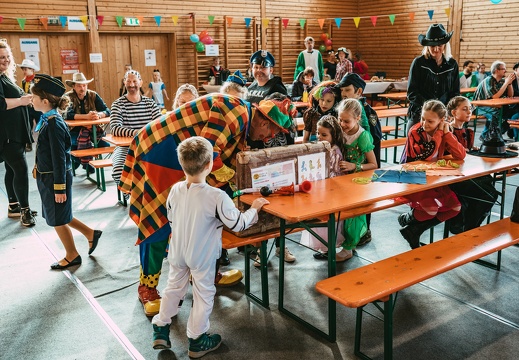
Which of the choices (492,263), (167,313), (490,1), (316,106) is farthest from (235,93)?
(490,1)

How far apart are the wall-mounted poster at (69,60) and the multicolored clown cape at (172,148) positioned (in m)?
9.43

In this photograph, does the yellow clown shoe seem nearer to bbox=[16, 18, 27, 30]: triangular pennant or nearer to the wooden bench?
the wooden bench

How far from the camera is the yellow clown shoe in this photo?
3.49 meters

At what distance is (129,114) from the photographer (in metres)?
4.75

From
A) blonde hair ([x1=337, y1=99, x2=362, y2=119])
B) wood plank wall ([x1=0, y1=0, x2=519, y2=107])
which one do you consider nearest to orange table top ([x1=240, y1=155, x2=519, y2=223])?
blonde hair ([x1=337, y1=99, x2=362, y2=119])

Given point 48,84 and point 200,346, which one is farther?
point 48,84

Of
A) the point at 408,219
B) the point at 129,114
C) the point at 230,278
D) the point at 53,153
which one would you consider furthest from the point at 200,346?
the point at 129,114

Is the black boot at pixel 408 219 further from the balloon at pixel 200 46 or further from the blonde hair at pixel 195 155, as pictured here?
the balloon at pixel 200 46

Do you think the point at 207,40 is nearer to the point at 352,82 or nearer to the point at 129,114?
the point at 129,114

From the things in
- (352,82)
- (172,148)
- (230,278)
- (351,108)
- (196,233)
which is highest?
(352,82)

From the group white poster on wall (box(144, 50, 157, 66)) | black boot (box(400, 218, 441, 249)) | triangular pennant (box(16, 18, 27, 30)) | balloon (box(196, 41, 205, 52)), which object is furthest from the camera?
balloon (box(196, 41, 205, 52))

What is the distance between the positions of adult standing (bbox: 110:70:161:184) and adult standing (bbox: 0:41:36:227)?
80cm

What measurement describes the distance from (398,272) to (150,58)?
11.1 m

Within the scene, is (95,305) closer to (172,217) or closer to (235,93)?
(172,217)
